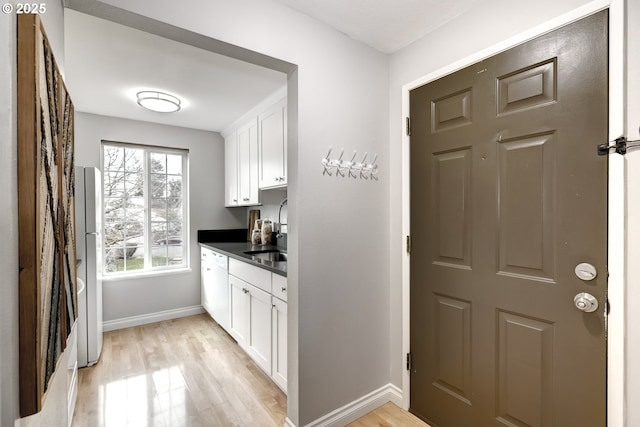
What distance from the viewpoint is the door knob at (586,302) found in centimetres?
118

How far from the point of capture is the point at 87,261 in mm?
2467

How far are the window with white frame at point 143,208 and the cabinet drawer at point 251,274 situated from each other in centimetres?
144

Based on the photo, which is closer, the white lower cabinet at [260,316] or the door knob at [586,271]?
the door knob at [586,271]

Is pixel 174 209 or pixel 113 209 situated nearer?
pixel 113 209

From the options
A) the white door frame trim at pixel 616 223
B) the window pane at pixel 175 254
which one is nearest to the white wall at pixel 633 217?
the white door frame trim at pixel 616 223

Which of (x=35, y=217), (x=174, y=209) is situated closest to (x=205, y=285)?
(x=174, y=209)

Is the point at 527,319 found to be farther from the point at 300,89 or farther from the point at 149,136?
the point at 149,136

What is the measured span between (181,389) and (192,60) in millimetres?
2393

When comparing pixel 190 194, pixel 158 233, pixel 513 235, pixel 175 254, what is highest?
pixel 190 194

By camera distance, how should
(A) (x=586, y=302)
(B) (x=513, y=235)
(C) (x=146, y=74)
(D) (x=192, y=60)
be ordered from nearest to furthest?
(A) (x=586, y=302) < (B) (x=513, y=235) < (D) (x=192, y=60) < (C) (x=146, y=74)

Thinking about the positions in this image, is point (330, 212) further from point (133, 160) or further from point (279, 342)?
point (133, 160)

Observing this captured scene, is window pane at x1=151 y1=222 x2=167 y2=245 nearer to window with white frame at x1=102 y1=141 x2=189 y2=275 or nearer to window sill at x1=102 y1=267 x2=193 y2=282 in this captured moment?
window with white frame at x1=102 y1=141 x2=189 y2=275

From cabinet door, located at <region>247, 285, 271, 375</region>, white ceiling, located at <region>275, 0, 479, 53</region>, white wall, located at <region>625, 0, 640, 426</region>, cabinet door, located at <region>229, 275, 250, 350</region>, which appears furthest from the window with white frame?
white wall, located at <region>625, 0, 640, 426</region>

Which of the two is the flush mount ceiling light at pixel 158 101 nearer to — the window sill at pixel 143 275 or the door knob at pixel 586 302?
the window sill at pixel 143 275
